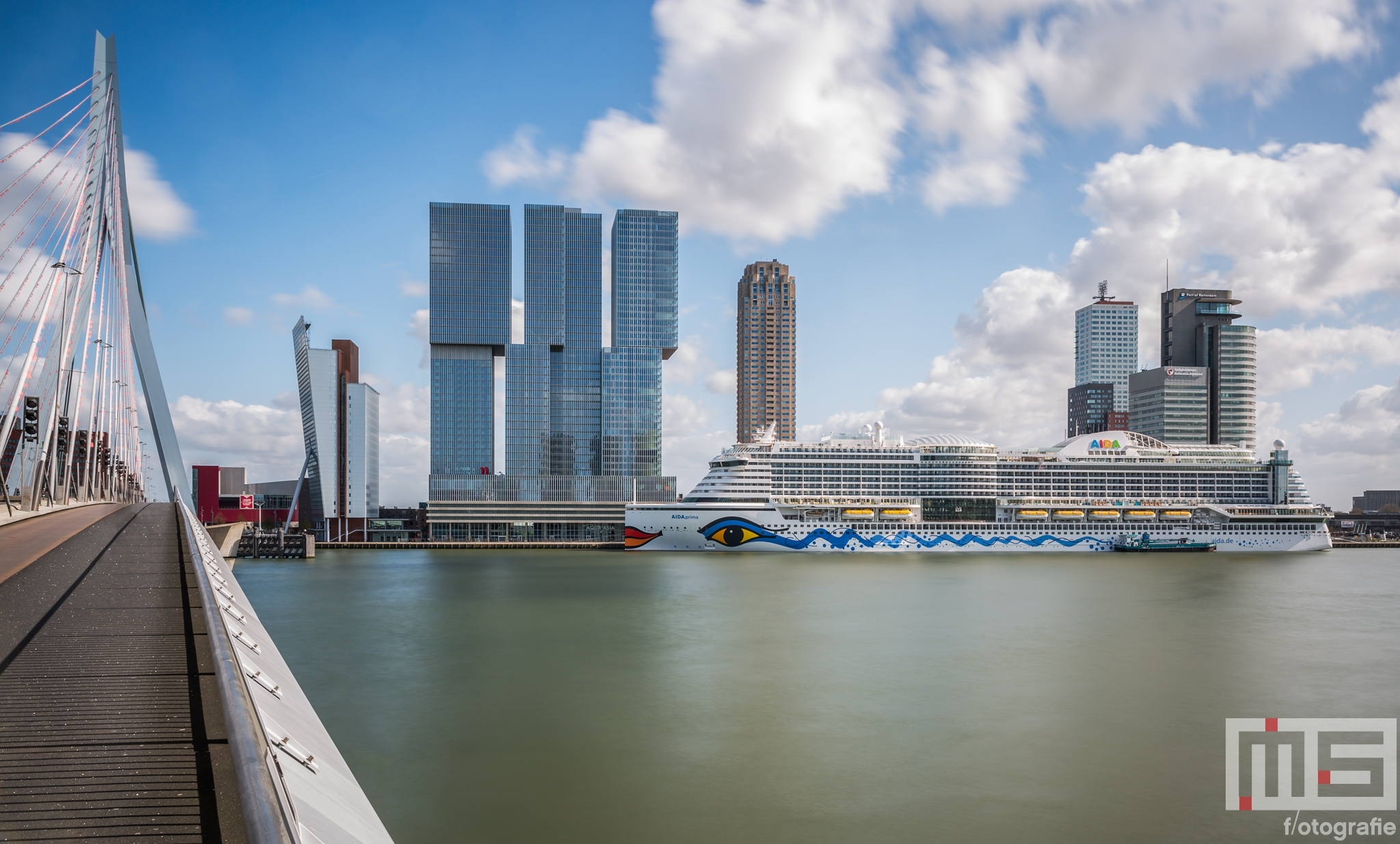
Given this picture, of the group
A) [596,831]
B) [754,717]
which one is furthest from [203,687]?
[754,717]

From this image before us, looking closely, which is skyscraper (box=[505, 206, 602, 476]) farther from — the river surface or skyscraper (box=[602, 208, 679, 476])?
the river surface

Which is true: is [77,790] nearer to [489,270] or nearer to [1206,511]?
[1206,511]

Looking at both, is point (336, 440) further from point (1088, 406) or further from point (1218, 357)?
point (1088, 406)

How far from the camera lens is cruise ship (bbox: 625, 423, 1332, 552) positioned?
49.7 m

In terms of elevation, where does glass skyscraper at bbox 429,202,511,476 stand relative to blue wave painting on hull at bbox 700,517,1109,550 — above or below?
above

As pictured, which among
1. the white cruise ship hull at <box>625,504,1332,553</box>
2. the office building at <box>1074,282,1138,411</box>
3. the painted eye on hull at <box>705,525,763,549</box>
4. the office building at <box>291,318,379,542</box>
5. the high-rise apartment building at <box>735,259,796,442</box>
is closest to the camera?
the painted eye on hull at <box>705,525,763,549</box>

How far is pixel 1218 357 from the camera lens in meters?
93.6

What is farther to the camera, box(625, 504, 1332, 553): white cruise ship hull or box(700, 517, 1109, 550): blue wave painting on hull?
box(625, 504, 1332, 553): white cruise ship hull

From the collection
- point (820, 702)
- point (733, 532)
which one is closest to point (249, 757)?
point (820, 702)

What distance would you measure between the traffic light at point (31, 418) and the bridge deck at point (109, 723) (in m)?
15.5

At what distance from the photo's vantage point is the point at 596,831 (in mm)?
8758

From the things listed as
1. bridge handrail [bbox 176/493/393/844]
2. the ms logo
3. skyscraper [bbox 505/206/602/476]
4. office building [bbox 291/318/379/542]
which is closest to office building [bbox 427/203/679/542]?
skyscraper [bbox 505/206/602/476]

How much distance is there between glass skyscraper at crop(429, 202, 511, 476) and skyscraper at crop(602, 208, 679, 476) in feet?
37.5

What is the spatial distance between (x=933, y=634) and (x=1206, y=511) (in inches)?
1716
